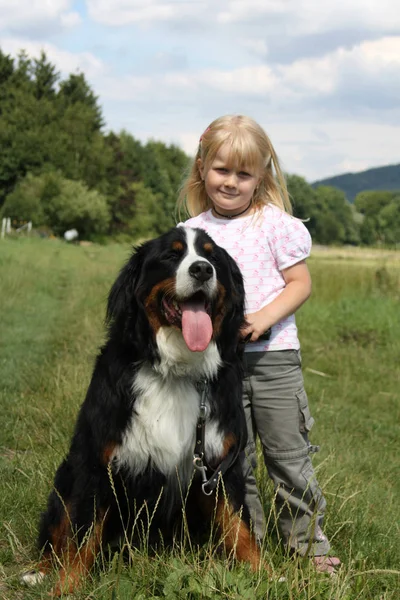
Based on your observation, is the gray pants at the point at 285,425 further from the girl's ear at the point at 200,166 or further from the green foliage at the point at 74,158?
the green foliage at the point at 74,158

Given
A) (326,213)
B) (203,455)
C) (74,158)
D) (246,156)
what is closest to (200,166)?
(246,156)

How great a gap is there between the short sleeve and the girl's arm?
43 mm

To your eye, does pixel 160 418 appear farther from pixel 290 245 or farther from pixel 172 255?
pixel 290 245

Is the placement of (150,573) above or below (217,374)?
Answer: below

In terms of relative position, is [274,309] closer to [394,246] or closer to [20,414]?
[20,414]

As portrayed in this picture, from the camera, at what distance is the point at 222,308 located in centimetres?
320

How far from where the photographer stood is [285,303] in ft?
11.2

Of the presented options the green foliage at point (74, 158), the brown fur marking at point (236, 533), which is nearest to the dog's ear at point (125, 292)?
the brown fur marking at point (236, 533)

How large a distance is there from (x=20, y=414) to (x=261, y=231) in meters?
2.75

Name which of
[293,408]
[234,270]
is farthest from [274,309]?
[293,408]

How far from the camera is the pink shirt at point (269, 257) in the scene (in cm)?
352

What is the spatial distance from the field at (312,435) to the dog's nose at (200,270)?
0.76 metres

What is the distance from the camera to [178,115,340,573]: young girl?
3465mm

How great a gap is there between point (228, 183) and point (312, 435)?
3126mm
